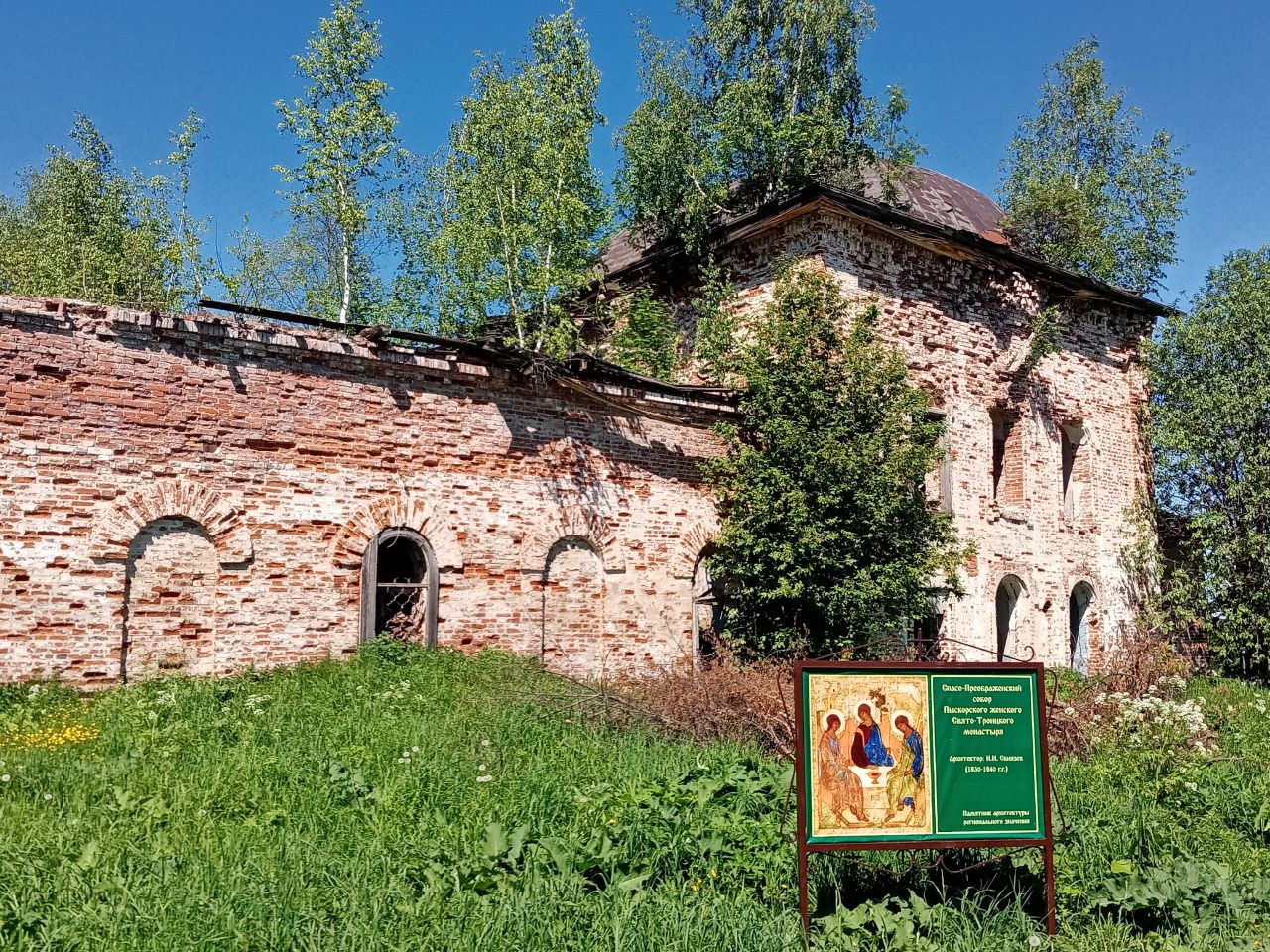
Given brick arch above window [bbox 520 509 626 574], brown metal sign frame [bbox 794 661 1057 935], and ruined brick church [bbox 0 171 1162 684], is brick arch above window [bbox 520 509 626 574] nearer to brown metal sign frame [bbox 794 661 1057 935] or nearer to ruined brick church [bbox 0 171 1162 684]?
ruined brick church [bbox 0 171 1162 684]

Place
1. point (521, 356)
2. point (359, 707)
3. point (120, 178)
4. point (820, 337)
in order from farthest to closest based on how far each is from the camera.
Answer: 1. point (120, 178)
2. point (820, 337)
3. point (521, 356)
4. point (359, 707)

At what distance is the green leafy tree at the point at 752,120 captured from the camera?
18.9 metres

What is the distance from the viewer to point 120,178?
29156mm

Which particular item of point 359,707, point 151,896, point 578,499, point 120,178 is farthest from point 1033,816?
point 120,178

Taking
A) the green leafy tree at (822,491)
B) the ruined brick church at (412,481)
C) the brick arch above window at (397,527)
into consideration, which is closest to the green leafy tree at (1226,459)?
the ruined brick church at (412,481)

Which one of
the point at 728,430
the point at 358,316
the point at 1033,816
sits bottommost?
the point at 1033,816

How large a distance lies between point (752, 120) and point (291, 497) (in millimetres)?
11891

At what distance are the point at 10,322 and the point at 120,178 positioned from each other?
22.0 metres

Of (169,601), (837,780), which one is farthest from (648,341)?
(837,780)

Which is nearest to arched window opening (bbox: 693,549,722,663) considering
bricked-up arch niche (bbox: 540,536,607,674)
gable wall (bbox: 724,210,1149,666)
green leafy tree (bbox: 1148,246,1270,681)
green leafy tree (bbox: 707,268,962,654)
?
green leafy tree (bbox: 707,268,962,654)

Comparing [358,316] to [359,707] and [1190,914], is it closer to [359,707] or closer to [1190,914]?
[359,707]

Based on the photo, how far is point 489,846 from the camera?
19.0 feet

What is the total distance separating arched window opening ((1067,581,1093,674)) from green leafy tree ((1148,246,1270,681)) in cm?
160

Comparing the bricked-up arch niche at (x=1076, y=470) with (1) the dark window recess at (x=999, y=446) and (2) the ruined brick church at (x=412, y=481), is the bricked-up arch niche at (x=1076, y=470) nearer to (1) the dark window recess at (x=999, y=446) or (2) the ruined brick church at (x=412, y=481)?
(1) the dark window recess at (x=999, y=446)
